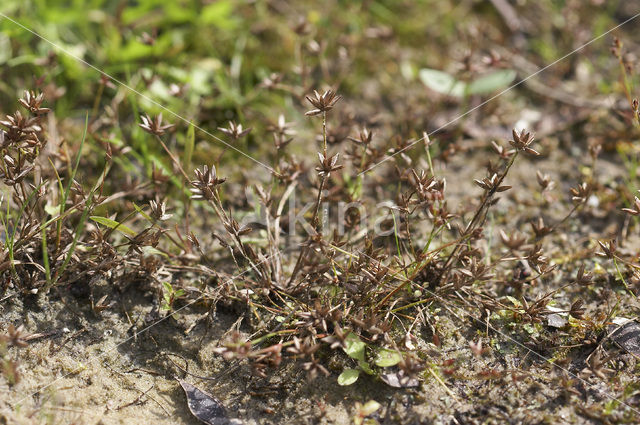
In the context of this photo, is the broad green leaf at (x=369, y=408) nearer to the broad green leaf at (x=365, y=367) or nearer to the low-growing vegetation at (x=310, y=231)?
the low-growing vegetation at (x=310, y=231)

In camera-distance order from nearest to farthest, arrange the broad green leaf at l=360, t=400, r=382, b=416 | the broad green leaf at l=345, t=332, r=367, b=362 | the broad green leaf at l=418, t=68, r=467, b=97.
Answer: the broad green leaf at l=360, t=400, r=382, b=416 → the broad green leaf at l=345, t=332, r=367, b=362 → the broad green leaf at l=418, t=68, r=467, b=97

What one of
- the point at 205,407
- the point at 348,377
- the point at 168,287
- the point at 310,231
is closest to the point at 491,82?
the point at 310,231

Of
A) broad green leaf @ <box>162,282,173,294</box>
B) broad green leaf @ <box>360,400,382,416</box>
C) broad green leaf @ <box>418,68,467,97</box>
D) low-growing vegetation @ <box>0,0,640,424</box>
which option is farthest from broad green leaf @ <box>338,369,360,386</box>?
broad green leaf @ <box>418,68,467,97</box>

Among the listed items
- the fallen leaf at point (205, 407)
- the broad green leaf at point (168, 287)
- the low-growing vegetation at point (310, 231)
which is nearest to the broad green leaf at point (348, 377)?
the low-growing vegetation at point (310, 231)

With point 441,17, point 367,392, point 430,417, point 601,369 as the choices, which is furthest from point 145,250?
point 441,17

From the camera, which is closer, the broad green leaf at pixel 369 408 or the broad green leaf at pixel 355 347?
the broad green leaf at pixel 369 408

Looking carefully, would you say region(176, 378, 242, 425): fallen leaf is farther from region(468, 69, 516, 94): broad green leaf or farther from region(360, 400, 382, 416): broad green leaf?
region(468, 69, 516, 94): broad green leaf

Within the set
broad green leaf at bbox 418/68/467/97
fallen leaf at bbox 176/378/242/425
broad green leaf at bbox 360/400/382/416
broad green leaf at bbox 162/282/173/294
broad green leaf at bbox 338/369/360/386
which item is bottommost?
fallen leaf at bbox 176/378/242/425
